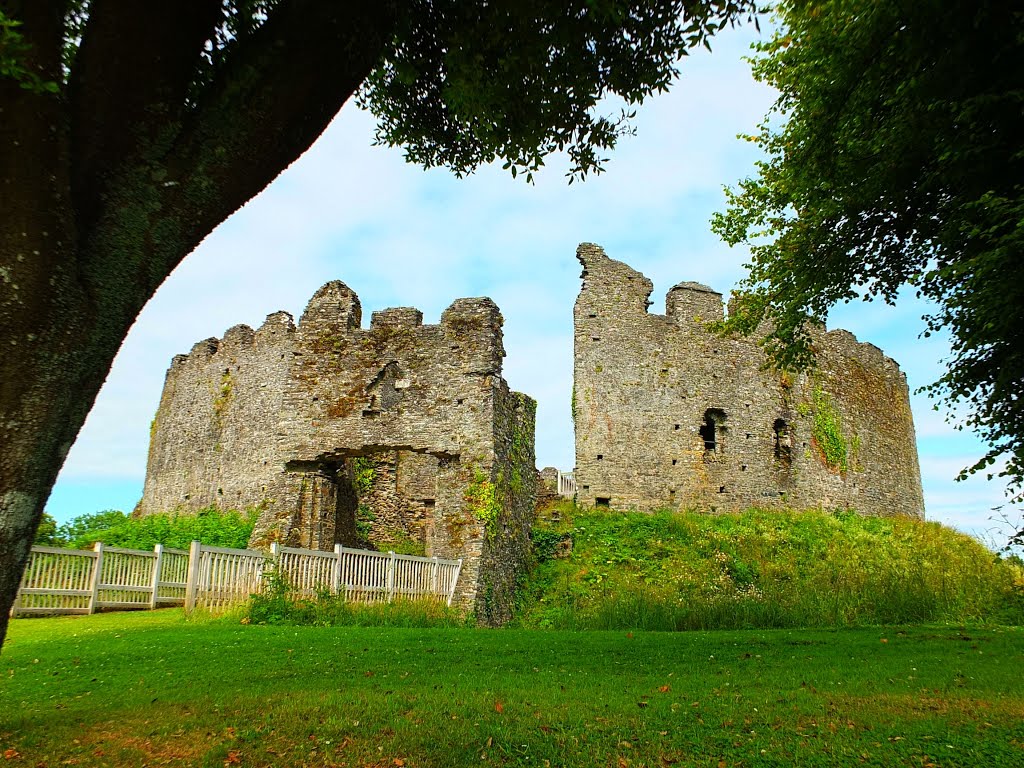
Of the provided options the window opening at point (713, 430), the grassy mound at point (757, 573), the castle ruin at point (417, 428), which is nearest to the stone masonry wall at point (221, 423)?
Result: the castle ruin at point (417, 428)

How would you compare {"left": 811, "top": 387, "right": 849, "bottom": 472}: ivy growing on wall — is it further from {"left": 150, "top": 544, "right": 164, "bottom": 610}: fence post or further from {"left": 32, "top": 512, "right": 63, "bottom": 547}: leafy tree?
{"left": 32, "top": 512, "right": 63, "bottom": 547}: leafy tree

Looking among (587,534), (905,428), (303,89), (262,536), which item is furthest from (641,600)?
(905,428)

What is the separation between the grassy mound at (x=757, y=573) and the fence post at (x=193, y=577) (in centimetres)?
602

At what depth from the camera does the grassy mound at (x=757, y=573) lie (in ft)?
42.9

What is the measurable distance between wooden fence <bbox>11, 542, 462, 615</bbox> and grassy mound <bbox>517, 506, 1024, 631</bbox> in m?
2.67

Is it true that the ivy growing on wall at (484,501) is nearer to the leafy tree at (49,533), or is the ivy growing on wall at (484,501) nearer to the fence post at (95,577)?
the fence post at (95,577)

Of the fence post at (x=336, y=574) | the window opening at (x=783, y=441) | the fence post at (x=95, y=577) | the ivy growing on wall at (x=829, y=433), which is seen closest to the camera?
the fence post at (x=336, y=574)

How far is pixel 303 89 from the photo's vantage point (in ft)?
15.5

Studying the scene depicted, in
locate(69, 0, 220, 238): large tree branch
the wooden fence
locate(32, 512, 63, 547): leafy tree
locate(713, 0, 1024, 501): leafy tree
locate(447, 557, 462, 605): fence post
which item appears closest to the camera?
locate(69, 0, 220, 238): large tree branch

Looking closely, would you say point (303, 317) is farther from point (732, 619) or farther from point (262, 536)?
point (732, 619)

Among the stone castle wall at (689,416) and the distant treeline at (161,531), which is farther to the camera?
the stone castle wall at (689,416)

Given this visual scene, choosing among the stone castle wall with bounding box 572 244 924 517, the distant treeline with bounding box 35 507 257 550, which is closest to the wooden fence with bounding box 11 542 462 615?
the distant treeline with bounding box 35 507 257 550

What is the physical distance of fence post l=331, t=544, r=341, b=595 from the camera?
44.1ft

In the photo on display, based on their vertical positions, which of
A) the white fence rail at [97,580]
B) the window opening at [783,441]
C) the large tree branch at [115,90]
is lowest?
the white fence rail at [97,580]
